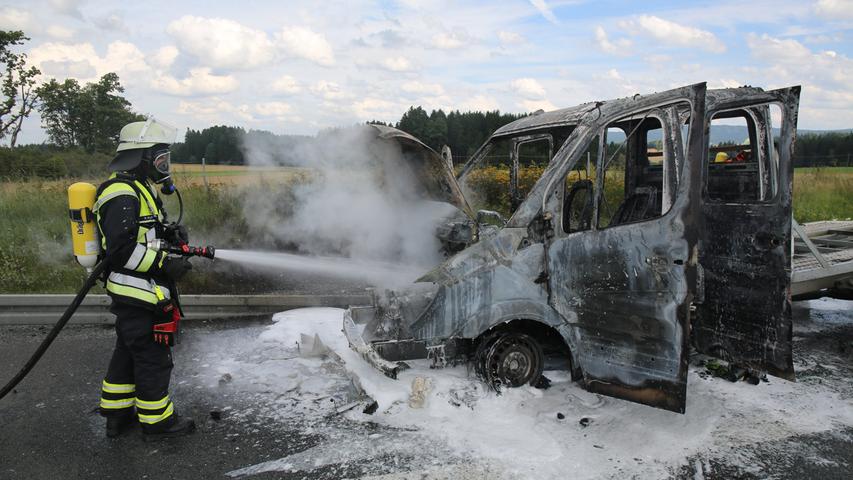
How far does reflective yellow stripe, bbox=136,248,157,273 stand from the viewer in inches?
145

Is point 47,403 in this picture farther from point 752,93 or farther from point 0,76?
point 0,76

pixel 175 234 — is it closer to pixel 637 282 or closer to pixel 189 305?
pixel 189 305

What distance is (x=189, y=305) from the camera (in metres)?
6.67

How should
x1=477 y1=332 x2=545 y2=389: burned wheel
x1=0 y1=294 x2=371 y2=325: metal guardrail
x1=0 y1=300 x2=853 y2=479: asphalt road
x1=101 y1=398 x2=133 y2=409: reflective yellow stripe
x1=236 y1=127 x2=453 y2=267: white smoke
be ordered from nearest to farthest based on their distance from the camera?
x1=0 y1=300 x2=853 y2=479: asphalt road < x1=101 y1=398 x2=133 y2=409: reflective yellow stripe < x1=477 y1=332 x2=545 y2=389: burned wheel < x1=236 y1=127 x2=453 y2=267: white smoke < x1=0 y1=294 x2=371 y2=325: metal guardrail

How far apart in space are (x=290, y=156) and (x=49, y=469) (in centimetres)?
540

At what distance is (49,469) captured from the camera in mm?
3424

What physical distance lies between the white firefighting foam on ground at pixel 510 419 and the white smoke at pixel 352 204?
2.04m

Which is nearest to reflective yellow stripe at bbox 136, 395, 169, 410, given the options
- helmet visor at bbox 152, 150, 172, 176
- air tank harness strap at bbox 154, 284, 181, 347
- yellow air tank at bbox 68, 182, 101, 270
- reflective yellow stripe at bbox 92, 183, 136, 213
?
air tank harness strap at bbox 154, 284, 181, 347

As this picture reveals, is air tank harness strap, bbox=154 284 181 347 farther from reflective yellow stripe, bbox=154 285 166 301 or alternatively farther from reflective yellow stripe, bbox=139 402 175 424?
reflective yellow stripe, bbox=139 402 175 424

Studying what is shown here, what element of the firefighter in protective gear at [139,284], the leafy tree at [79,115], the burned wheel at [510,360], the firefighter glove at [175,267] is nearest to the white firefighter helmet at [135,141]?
the firefighter in protective gear at [139,284]

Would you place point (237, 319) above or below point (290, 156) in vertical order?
below

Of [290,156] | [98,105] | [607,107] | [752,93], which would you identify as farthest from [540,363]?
[98,105]

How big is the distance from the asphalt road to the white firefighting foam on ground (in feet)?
0.35

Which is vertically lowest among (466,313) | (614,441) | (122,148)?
(614,441)
